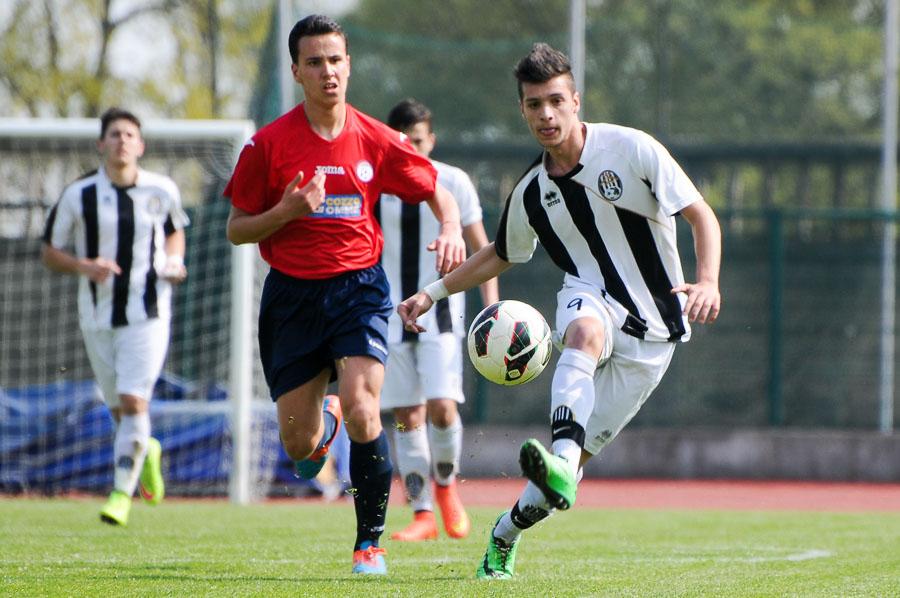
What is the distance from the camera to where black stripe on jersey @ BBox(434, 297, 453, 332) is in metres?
7.91

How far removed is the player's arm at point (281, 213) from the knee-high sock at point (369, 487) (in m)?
0.98

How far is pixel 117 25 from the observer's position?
20625mm

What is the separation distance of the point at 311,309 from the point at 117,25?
52.6 ft

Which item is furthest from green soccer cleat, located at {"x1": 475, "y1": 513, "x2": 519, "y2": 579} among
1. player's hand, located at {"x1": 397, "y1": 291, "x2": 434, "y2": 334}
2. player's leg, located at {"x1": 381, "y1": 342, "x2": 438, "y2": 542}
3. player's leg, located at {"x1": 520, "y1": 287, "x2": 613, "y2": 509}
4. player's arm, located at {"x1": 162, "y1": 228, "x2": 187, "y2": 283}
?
player's arm, located at {"x1": 162, "y1": 228, "x2": 187, "y2": 283}

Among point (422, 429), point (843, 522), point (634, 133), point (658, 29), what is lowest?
point (843, 522)

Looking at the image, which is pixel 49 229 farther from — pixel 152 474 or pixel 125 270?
pixel 152 474

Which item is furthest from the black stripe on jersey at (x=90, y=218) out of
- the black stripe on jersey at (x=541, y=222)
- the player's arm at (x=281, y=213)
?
the black stripe on jersey at (x=541, y=222)

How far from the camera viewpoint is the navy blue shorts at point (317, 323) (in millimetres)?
5773

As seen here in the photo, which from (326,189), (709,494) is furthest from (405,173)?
(709,494)

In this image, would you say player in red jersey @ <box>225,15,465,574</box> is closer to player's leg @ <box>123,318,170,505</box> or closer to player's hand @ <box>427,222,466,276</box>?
player's hand @ <box>427,222,466,276</box>

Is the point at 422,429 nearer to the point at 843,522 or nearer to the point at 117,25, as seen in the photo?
the point at 843,522

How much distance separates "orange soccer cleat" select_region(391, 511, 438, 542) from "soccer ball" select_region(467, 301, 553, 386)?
235 cm

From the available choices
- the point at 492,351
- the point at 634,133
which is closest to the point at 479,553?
the point at 492,351

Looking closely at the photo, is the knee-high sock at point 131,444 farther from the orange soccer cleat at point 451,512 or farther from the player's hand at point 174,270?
the orange soccer cleat at point 451,512
